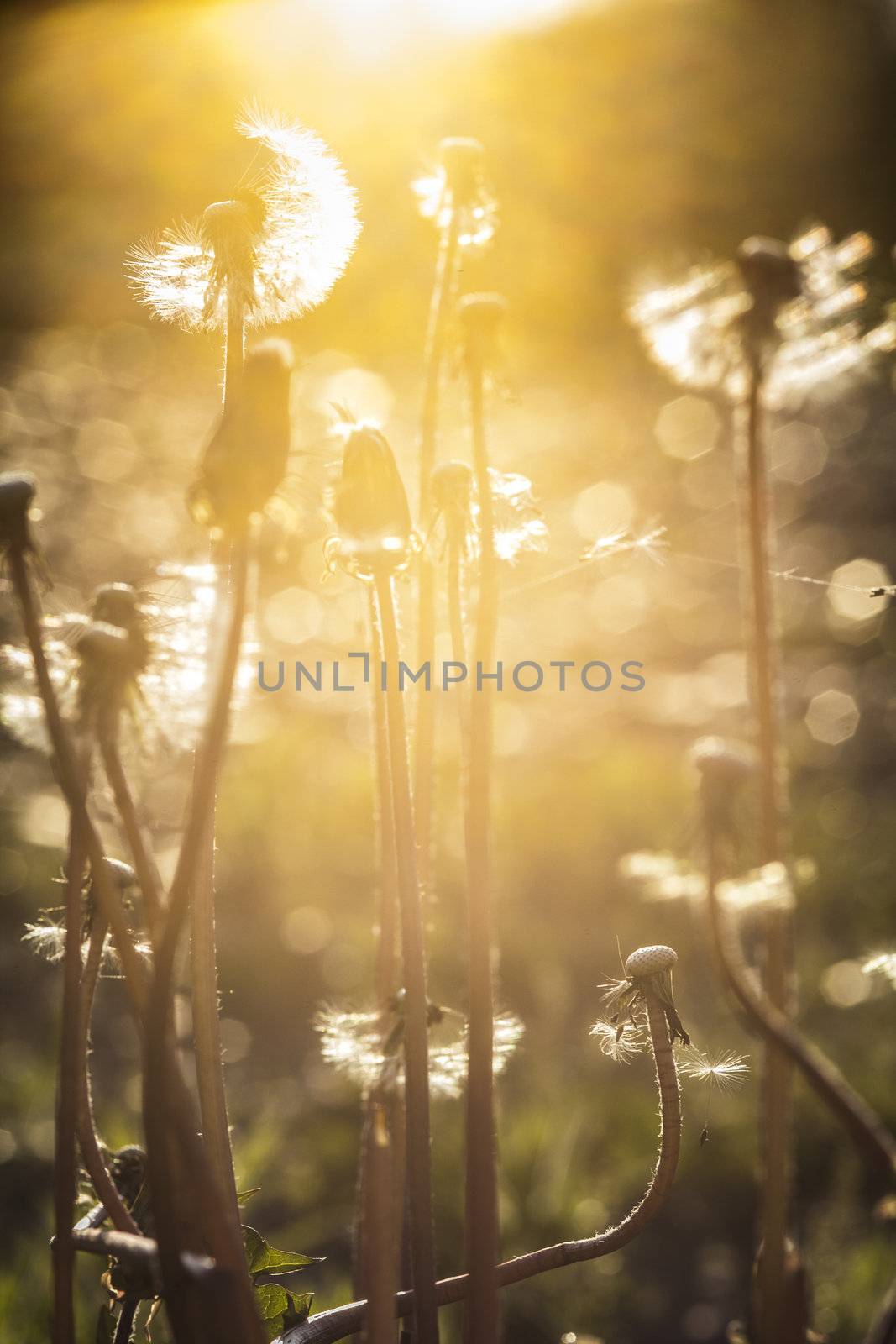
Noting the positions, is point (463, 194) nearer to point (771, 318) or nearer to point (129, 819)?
→ point (771, 318)

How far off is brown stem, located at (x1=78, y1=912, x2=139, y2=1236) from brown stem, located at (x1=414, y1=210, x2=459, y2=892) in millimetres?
214

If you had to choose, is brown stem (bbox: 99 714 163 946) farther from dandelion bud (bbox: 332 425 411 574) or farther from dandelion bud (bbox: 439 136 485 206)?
dandelion bud (bbox: 439 136 485 206)

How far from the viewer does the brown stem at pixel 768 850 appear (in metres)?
0.66

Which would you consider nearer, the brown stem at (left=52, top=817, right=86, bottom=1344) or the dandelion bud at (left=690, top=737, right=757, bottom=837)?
the brown stem at (left=52, top=817, right=86, bottom=1344)

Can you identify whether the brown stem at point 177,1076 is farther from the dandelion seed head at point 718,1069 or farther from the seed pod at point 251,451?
the dandelion seed head at point 718,1069

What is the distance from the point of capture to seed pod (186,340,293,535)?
0.47 meters

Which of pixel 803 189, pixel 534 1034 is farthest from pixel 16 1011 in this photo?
pixel 803 189

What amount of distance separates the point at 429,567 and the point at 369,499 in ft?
0.60

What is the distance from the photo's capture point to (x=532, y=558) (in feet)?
3.11

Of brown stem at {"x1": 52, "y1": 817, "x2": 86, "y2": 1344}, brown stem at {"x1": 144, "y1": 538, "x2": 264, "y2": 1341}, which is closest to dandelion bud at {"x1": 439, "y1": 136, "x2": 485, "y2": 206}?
brown stem at {"x1": 144, "y1": 538, "x2": 264, "y2": 1341}

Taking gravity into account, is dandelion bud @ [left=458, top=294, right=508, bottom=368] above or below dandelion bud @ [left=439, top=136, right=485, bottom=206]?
below

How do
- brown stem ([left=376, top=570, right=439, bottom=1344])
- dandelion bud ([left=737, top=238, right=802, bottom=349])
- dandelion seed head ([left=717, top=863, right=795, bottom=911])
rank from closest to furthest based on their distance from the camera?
brown stem ([left=376, top=570, right=439, bottom=1344]) < dandelion seed head ([left=717, top=863, right=795, bottom=911]) < dandelion bud ([left=737, top=238, right=802, bottom=349])

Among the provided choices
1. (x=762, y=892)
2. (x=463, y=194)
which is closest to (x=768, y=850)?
(x=762, y=892)

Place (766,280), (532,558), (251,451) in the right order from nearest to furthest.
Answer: (251,451) → (766,280) → (532,558)
